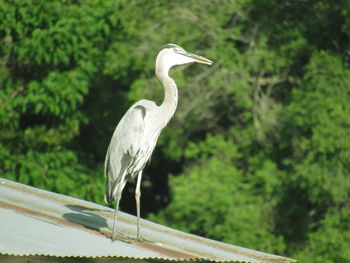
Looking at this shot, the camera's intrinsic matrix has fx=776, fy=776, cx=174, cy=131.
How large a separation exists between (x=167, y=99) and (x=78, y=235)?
1.63 meters

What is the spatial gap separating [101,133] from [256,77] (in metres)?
2.56

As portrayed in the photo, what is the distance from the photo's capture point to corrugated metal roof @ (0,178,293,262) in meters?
3.52

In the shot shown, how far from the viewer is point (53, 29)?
375 inches

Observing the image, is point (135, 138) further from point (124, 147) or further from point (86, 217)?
point (86, 217)

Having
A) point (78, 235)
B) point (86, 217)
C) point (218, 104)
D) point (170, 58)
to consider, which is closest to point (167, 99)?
point (170, 58)

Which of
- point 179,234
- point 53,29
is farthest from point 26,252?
point 53,29

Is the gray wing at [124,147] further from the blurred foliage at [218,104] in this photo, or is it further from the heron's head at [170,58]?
the blurred foliage at [218,104]

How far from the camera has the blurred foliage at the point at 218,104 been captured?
9578 millimetres

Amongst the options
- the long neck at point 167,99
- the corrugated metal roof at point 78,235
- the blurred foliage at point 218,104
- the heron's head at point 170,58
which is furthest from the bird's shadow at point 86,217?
the blurred foliage at point 218,104

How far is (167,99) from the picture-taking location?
17.6 ft

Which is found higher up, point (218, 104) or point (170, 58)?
point (170, 58)

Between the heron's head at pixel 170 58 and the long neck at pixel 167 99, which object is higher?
the heron's head at pixel 170 58

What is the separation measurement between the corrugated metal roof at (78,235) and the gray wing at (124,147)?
0.83ft

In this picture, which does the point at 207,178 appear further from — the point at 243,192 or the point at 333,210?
the point at 333,210
